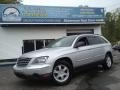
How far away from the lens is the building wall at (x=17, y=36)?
20141 millimetres

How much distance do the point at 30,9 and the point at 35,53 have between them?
12339 mm

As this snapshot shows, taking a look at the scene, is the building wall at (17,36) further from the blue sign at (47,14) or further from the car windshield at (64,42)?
the car windshield at (64,42)

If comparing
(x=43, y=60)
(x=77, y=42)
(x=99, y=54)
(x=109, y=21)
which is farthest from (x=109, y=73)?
(x=109, y=21)

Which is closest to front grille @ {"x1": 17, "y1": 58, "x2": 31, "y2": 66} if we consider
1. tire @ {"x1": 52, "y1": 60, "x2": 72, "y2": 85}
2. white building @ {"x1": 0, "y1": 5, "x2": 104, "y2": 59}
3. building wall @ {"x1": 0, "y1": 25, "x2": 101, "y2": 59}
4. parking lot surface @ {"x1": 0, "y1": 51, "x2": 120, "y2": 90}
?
parking lot surface @ {"x1": 0, "y1": 51, "x2": 120, "y2": 90}

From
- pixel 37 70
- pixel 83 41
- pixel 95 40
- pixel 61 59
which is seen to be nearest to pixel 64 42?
pixel 83 41

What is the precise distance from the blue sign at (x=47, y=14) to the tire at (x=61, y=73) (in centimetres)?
1145

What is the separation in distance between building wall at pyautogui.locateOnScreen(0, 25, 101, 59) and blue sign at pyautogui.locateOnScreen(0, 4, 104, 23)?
1113 mm

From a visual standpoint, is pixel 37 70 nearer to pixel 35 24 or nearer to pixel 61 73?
pixel 61 73

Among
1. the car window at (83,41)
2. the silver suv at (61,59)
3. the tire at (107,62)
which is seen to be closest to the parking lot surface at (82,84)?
the silver suv at (61,59)

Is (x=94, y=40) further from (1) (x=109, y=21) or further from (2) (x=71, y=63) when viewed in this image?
(1) (x=109, y=21)

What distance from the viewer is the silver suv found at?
→ 26.7 feet

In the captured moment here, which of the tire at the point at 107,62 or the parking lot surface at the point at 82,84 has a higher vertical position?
the tire at the point at 107,62

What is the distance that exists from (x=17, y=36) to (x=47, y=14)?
121 inches

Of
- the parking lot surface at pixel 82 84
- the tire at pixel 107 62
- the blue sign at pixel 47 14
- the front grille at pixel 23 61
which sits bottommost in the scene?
the parking lot surface at pixel 82 84
